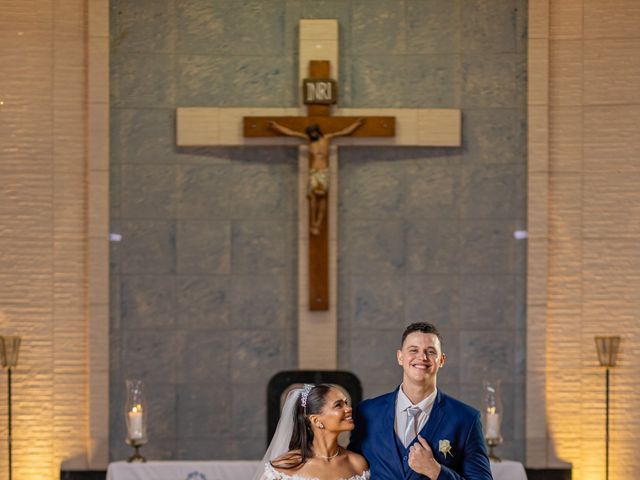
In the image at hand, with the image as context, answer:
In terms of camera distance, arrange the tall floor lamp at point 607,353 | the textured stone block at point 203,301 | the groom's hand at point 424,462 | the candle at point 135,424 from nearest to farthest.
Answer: the groom's hand at point 424,462, the candle at point 135,424, the tall floor lamp at point 607,353, the textured stone block at point 203,301

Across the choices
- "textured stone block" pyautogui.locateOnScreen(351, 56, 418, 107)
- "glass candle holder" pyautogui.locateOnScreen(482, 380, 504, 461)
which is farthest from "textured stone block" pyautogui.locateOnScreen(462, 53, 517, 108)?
"glass candle holder" pyautogui.locateOnScreen(482, 380, 504, 461)

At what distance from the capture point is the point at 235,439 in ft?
26.7

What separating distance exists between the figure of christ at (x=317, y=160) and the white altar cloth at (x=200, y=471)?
2.25m

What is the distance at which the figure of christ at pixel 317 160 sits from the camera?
7840 millimetres

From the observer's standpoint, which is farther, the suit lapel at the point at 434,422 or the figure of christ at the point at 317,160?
the figure of christ at the point at 317,160

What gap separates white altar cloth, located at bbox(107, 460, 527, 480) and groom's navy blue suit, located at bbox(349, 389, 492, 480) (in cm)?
213

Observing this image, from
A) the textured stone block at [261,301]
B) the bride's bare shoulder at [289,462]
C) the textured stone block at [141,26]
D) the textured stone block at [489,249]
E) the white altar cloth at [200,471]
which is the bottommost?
the white altar cloth at [200,471]

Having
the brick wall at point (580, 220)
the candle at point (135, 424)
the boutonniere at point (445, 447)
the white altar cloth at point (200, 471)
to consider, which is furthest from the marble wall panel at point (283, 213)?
the boutonniere at point (445, 447)

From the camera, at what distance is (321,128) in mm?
7895

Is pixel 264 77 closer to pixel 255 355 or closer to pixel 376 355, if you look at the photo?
pixel 255 355

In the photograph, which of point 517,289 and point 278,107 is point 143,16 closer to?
point 278,107

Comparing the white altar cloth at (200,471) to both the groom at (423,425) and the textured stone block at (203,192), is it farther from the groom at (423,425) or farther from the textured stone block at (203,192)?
the textured stone block at (203,192)

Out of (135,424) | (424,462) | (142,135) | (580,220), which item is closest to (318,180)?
(142,135)

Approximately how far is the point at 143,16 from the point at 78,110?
87 centimetres
